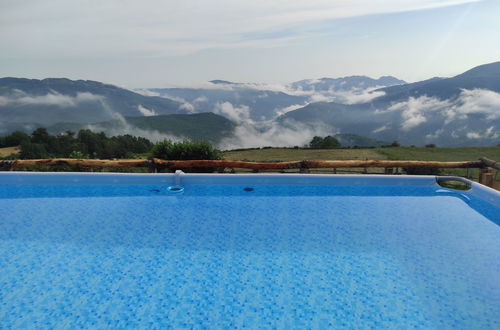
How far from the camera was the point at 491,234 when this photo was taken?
A: 5621 millimetres

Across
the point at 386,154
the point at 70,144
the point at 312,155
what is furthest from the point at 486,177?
the point at 70,144

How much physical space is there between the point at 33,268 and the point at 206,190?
3.38 meters

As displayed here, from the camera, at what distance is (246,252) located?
5.02 meters

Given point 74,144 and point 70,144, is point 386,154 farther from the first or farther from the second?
point 70,144

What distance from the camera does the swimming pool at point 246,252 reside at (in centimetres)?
383

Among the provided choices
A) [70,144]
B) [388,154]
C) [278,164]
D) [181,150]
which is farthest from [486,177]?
[70,144]

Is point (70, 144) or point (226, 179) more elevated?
point (226, 179)

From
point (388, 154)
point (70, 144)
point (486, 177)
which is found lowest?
point (388, 154)

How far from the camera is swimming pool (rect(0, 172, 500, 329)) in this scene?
3826 mm

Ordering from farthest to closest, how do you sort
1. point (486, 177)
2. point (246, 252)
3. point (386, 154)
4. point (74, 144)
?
1. point (74, 144)
2. point (386, 154)
3. point (486, 177)
4. point (246, 252)

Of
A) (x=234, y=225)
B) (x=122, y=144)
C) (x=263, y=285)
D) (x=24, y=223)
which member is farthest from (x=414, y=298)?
(x=122, y=144)

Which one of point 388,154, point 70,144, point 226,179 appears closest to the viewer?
point 226,179

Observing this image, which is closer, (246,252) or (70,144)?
(246,252)


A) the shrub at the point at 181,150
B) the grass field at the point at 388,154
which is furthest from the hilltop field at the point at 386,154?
the shrub at the point at 181,150
